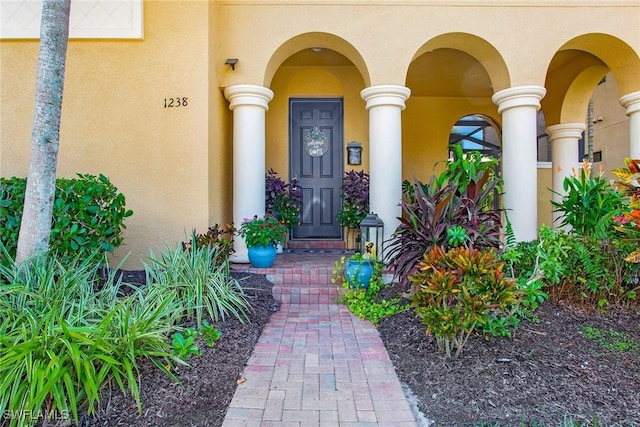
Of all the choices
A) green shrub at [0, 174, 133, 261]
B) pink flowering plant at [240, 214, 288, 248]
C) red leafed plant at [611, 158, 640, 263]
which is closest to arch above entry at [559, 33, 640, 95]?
red leafed plant at [611, 158, 640, 263]

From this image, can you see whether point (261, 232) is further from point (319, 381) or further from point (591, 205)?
point (591, 205)

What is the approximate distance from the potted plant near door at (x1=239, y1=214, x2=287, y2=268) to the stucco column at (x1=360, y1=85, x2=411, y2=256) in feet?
4.39

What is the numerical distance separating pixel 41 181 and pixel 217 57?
103 inches

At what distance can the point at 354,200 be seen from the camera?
5.71 m

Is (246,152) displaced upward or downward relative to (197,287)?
upward

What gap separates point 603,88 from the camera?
983 centimetres

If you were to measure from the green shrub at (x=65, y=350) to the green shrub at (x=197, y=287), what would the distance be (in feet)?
1.15

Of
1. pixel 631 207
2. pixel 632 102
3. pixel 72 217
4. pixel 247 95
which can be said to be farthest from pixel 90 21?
pixel 632 102

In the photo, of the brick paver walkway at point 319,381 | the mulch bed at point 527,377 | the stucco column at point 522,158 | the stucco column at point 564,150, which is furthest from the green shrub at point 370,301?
the stucco column at point 564,150

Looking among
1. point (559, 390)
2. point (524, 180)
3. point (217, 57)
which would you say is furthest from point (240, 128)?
point (559, 390)

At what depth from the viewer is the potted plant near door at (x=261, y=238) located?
4.25 m

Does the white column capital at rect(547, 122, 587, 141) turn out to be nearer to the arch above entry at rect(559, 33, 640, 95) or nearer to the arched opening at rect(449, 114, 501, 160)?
the arch above entry at rect(559, 33, 640, 95)

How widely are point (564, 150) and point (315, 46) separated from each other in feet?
16.5

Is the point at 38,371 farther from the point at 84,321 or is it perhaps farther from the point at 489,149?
the point at 489,149
